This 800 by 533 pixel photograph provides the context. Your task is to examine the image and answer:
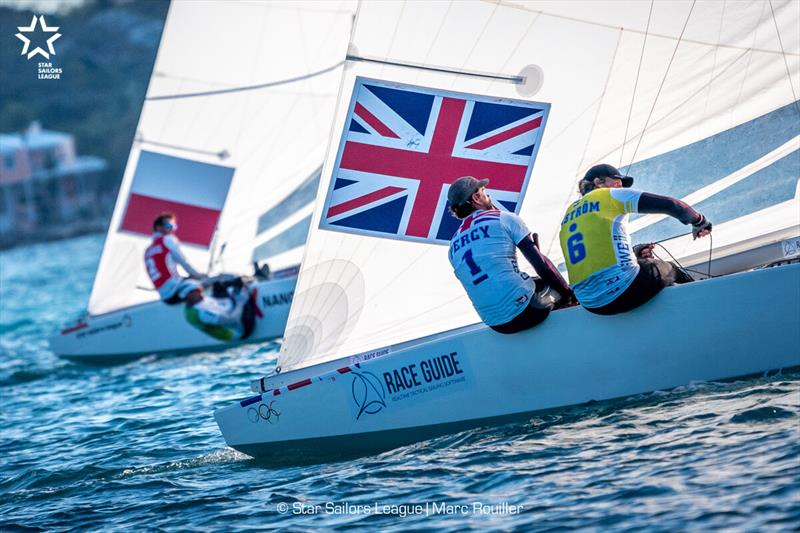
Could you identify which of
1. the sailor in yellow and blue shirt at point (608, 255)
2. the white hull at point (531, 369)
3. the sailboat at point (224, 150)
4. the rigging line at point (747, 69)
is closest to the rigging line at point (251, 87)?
the sailboat at point (224, 150)

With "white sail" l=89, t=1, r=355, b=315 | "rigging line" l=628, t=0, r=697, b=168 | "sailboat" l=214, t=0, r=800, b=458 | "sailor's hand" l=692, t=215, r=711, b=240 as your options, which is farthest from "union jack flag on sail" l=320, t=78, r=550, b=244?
"white sail" l=89, t=1, r=355, b=315

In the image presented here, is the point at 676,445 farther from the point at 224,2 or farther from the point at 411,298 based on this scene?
the point at 224,2

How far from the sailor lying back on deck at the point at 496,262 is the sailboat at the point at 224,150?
5.30m

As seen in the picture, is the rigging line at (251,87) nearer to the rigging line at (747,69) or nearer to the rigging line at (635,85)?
the rigging line at (635,85)

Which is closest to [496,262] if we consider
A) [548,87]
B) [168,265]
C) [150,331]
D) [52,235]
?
[548,87]

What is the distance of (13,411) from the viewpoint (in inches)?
356

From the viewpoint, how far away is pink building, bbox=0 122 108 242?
1999 inches

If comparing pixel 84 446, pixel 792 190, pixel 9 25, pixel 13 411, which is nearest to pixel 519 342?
pixel 792 190

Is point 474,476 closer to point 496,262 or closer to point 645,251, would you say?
point 496,262

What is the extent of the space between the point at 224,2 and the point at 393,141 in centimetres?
552

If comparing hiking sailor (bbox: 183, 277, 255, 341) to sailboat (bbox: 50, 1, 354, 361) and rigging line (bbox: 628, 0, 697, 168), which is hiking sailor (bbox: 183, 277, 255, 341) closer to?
sailboat (bbox: 50, 1, 354, 361)

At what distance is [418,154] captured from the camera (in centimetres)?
646

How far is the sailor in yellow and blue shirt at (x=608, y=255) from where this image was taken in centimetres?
559

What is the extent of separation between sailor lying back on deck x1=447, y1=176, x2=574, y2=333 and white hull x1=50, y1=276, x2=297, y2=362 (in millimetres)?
5164
